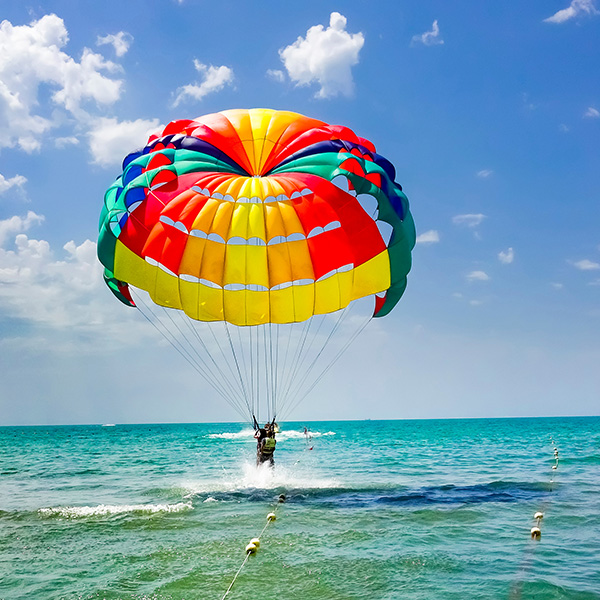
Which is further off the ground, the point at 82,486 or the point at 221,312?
the point at 221,312

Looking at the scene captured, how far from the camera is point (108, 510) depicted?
12.8 m

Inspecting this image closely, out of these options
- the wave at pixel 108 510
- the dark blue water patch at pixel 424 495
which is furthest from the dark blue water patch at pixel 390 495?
the wave at pixel 108 510

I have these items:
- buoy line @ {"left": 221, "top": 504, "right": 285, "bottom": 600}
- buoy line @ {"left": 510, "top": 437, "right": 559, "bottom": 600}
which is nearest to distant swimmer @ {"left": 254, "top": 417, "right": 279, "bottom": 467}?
buoy line @ {"left": 221, "top": 504, "right": 285, "bottom": 600}

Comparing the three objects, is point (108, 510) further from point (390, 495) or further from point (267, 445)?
point (390, 495)

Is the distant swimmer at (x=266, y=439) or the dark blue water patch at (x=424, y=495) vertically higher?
the distant swimmer at (x=266, y=439)

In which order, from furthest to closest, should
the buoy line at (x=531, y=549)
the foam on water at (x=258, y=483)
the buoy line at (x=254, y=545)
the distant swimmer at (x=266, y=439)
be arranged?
the foam on water at (x=258, y=483) < the distant swimmer at (x=266, y=439) < the buoy line at (x=254, y=545) < the buoy line at (x=531, y=549)

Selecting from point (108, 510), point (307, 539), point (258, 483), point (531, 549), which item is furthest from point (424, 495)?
point (108, 510)

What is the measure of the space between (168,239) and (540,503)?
33.5 ft

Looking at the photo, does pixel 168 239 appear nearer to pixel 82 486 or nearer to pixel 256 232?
pixel 256 232

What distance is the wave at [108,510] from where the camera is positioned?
12.4 meters

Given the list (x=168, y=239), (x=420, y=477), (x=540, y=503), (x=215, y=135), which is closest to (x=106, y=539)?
(x=168, y=239)

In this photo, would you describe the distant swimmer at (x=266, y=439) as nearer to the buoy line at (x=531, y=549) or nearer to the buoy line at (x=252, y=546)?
the buoy line at (x=252, y=546)

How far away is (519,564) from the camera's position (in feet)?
28.5

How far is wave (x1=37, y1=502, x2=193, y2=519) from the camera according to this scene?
12.4 m
